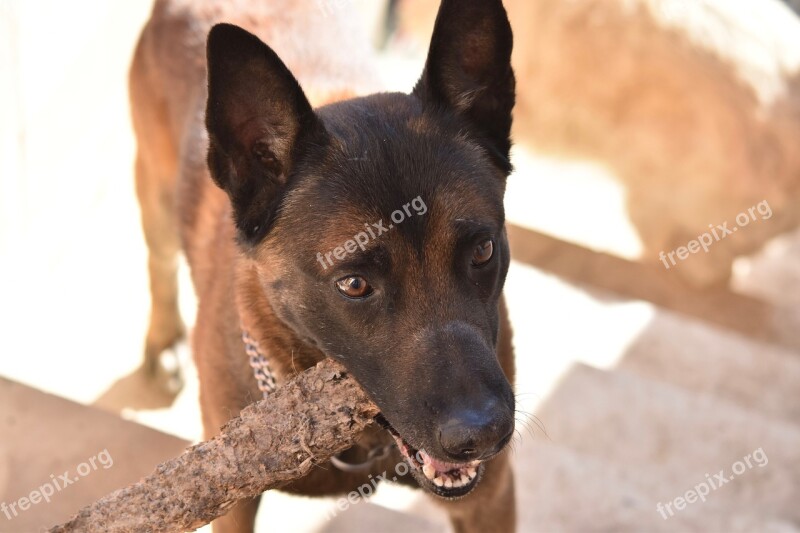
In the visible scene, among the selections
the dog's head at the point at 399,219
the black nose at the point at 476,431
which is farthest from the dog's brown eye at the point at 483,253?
the black nose at the point at 476,431

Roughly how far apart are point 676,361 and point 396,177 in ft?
13.6

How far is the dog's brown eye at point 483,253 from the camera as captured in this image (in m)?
2.61

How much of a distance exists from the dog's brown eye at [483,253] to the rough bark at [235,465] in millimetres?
475

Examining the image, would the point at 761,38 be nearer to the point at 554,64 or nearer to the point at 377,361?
the point at 554,64

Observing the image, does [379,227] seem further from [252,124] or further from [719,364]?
[719,364]

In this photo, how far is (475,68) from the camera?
2.83m

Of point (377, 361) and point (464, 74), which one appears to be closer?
point (377, 361)

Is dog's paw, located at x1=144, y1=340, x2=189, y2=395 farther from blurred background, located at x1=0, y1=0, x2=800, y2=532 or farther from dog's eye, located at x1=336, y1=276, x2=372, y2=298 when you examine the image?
dog's eye, located at x1=336, y1=276, x2=372, y2=298

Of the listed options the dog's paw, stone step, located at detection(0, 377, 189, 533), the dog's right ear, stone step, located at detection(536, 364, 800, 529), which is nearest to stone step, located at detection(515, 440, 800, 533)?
stone step, located at detection(536, 364, 800, 529)

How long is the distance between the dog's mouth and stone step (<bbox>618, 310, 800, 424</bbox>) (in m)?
3.59

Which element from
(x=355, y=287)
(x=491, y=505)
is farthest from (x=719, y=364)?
(x=355, y=287)

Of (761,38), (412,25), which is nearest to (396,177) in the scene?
(761,38)

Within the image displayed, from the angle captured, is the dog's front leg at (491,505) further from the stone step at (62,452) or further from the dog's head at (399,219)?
the stone step at (62,452)

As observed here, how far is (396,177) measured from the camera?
8.38ft
